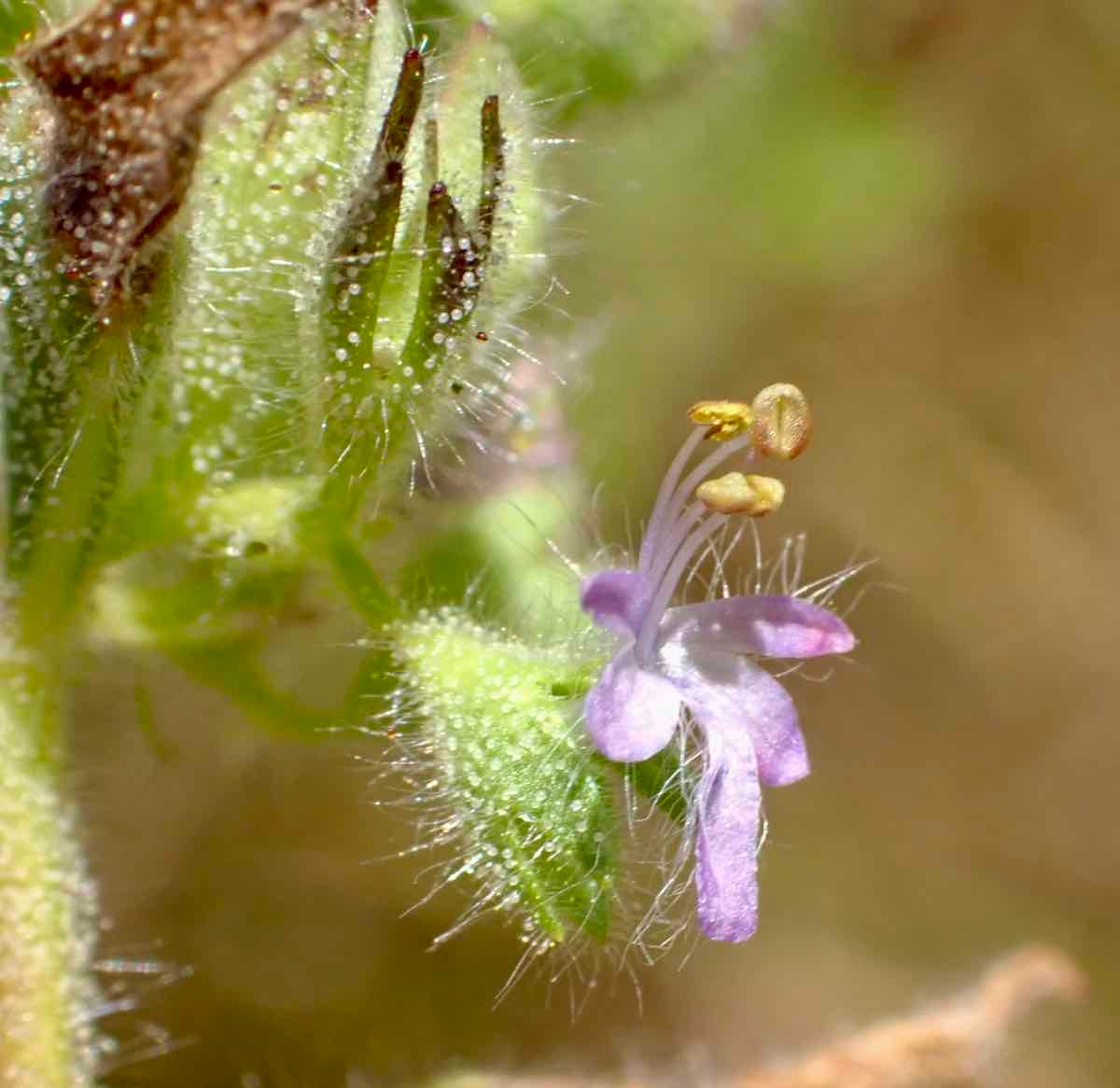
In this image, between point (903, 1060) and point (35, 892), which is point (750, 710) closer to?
point (35, 892)

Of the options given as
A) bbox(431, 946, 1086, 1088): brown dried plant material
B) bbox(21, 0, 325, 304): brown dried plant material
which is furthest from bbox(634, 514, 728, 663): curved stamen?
bbox(431, 946, 1086, 1088): brown dried plant material

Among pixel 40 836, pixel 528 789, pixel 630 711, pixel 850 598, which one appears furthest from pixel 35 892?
pixel 850 598

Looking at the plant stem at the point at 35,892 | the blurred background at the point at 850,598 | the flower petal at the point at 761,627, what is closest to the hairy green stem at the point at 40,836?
the plant stem at the point at 35,892

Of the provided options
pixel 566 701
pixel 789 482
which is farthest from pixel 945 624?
pixel 566 701

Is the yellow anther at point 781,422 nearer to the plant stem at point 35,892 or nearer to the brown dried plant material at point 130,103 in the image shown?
the brown dried plant material at point 130,103

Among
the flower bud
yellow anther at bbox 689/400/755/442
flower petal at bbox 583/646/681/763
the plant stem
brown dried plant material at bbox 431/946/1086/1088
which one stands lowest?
brown dried plant material at bbox 431/946/1086/1088

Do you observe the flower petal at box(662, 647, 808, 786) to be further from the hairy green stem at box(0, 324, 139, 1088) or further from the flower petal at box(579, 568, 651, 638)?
the hairy green stem at box(0, 324, 139, 1088)
